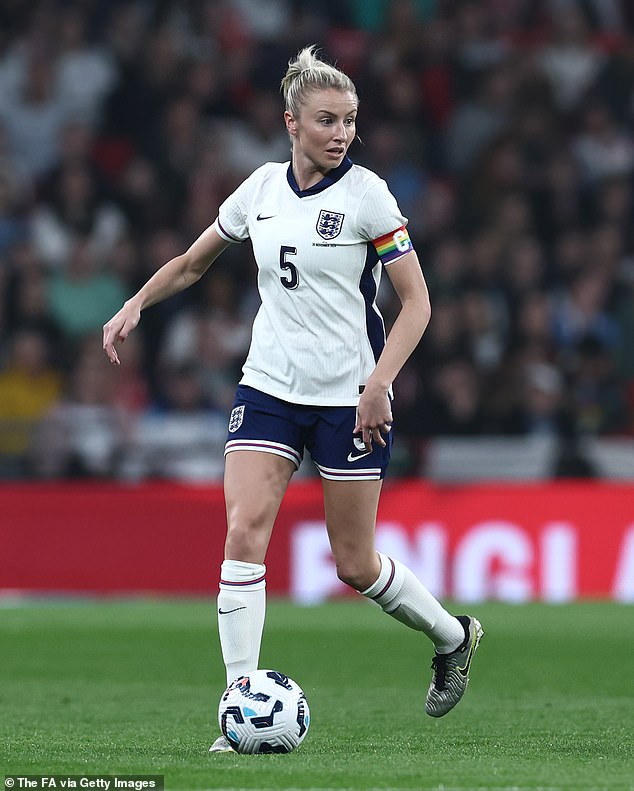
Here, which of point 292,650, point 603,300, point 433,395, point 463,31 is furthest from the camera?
point 463,31

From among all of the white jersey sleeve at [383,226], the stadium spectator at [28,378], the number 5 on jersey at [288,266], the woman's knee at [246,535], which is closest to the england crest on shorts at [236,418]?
the woman's knee at [246,535]

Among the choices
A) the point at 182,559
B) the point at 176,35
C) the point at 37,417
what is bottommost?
the point at 182,559

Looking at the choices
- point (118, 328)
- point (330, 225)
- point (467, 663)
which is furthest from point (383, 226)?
point (467, 663)

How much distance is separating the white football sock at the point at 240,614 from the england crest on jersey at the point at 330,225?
44.7 inches

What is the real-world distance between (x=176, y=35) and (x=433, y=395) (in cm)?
506

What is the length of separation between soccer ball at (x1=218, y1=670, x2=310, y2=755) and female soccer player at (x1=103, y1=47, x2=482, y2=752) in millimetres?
198

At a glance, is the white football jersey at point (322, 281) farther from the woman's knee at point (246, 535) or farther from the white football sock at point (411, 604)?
the white football sock at point (411, 604)

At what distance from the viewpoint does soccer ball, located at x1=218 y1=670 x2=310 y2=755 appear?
5.09 m

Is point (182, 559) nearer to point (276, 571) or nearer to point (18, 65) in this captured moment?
point (276, 571)

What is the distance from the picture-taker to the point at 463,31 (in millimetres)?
16516

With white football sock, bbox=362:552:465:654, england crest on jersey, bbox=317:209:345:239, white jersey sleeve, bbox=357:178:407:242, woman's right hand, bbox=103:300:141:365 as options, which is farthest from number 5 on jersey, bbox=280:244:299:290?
white football sock, bbox=362:552:465:654

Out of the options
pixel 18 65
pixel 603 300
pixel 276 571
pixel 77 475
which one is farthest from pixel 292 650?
pixel 18 65

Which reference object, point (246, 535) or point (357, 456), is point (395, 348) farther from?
point (246, 535)

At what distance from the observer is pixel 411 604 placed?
594cm
